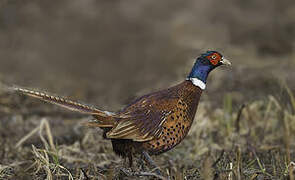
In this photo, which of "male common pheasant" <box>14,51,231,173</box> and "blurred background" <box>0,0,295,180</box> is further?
"blurred background" <box>0,0,295,180</box>

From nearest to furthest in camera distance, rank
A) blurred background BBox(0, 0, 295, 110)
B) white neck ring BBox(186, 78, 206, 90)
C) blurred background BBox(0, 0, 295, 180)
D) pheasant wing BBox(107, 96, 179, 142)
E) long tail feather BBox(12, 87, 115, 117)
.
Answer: long tail feather BBox(12, 87, 115, 117)
pheasant wing BBox(107, 96, 179, 142)
white neck ring BBox(186, 78, 206, 90)
blurred background BBox(0, 0, 295, 180)
blurred background BBox(0, 0, 295, 110)

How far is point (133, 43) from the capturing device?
1164cm

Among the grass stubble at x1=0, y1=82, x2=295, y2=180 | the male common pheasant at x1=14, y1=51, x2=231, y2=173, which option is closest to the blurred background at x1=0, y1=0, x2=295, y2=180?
the grass stubble at x1=0, y1=82, x2=295, y2=180

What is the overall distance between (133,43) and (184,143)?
579cm

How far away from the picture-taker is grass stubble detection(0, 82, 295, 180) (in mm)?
4531

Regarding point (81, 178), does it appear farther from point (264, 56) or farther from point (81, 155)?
point (264, 56)

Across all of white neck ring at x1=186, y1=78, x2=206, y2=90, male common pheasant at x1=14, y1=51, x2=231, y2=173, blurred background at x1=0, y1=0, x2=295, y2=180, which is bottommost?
male common pheasant at x1=14, y1=51, x2=231, y2=173

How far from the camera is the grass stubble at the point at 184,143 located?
4531mm

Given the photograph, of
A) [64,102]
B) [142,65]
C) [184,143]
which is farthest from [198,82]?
[142,65]

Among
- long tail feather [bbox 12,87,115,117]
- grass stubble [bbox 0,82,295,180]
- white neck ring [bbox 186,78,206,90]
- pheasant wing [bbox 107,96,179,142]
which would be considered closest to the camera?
long tail feather [bbox 12,87,115,117]

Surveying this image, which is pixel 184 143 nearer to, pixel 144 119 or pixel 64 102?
pixel 144 119

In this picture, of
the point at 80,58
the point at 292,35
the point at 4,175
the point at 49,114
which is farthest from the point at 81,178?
the point at 292,35

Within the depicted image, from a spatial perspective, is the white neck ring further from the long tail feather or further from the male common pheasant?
the long tail feather

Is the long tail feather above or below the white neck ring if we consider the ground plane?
below
